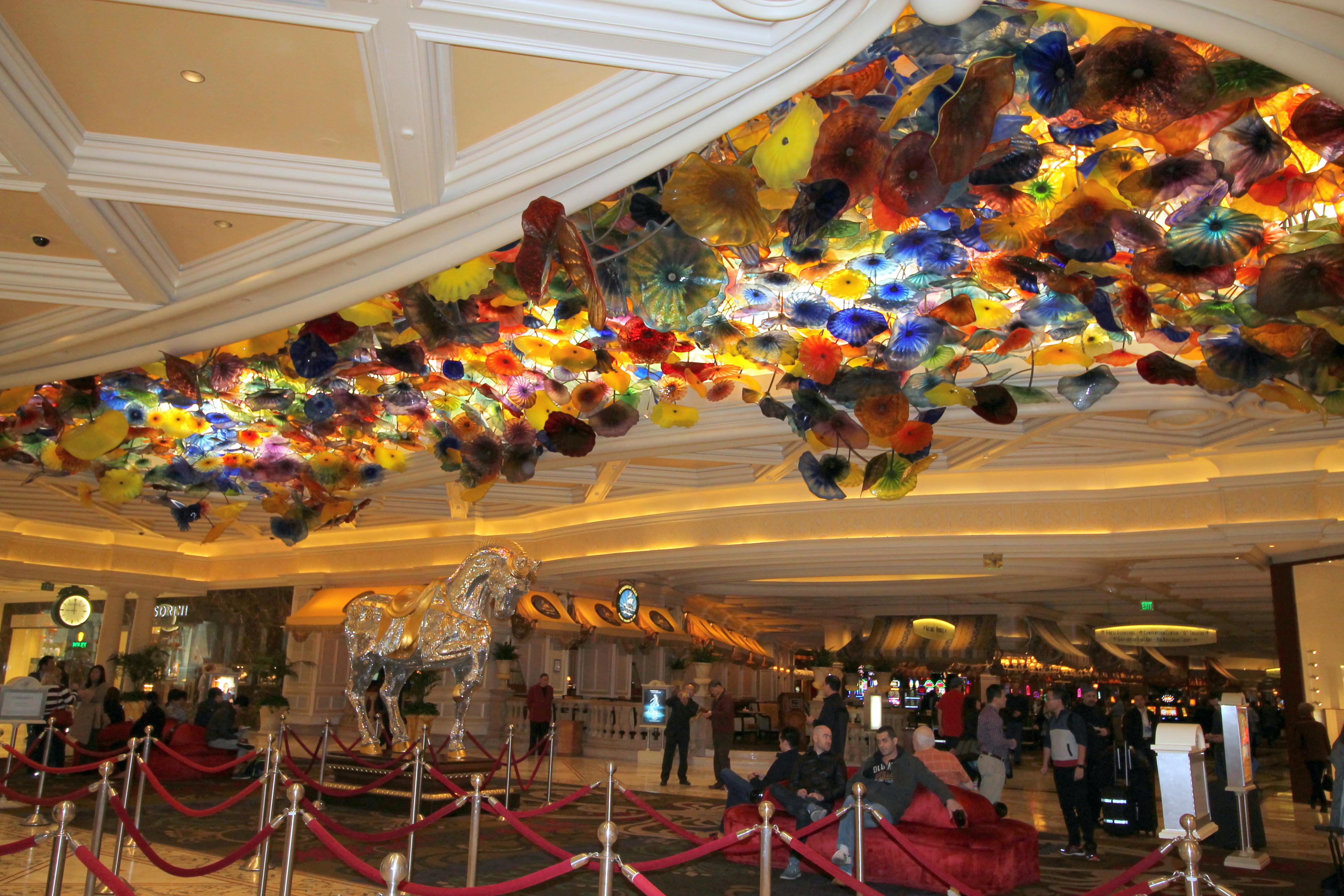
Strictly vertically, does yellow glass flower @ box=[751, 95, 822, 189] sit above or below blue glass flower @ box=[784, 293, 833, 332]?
below

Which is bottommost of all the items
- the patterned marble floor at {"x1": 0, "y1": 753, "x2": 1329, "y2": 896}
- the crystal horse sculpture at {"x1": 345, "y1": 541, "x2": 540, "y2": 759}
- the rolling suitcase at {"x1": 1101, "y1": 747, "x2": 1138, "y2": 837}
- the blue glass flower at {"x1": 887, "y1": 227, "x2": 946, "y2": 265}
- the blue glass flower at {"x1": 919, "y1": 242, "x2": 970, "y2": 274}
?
the patterned marble floor at {"x1": 0, "y1": 753, "x2": 1329, "y2": 896}

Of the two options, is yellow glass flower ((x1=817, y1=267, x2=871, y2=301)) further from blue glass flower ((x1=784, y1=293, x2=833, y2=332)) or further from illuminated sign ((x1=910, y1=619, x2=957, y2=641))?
illuminated sign ((x1=910, y1=619, x2=957, y2=641))

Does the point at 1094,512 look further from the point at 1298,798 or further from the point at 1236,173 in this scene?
the point at 1236,173

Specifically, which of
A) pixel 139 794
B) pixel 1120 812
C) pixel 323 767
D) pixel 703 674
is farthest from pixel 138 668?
pixel 1120 812

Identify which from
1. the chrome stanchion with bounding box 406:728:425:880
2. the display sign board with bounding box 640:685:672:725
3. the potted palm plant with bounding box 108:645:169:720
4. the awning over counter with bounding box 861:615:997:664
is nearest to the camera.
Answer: the chrome stanchion with bounding box 406:728:425:880

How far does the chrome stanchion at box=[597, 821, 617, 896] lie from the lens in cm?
375

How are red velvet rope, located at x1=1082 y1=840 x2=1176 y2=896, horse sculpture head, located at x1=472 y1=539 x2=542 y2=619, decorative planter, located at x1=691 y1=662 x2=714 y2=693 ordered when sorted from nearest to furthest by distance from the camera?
red velvet rope, located at x1=1082 y1=840 x2=1176 y2=896 → horse sculpture head, located at x1=472 y1=539 x2=542 y2=619 → decorative planter, located at x1=691 y1=662 x2=714 y2=693

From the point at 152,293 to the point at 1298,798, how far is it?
14.2 meters

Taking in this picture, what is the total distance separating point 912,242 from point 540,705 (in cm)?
1017

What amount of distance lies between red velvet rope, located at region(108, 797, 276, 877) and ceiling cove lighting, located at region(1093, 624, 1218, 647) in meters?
19.2

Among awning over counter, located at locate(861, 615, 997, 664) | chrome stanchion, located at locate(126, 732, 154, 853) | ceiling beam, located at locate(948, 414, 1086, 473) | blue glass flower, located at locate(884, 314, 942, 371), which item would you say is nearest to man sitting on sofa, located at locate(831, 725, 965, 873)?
blue glass flower, located at locate(884, 314, 942, 371)

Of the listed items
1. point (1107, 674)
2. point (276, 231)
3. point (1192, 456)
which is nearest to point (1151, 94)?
point (276, 231)

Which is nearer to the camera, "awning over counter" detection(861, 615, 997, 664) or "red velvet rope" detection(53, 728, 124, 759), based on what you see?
"red velvet rope" detection(53, 728, 124, 759)

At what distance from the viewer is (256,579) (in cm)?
2028
